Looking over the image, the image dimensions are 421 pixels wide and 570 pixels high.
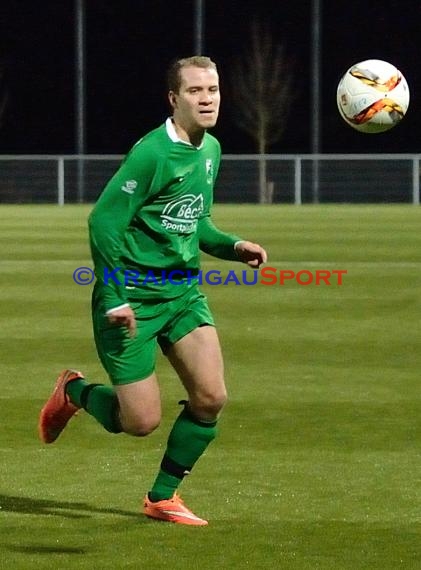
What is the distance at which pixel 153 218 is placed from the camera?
716cm

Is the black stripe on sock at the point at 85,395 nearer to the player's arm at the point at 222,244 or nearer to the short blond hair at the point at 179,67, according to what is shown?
the player's arm at the point at 222,244

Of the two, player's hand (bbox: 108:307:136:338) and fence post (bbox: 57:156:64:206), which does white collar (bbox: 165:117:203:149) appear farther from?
fence post (bbox: 57:156:64:206)

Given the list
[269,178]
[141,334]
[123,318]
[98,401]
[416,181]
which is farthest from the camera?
[269,178]

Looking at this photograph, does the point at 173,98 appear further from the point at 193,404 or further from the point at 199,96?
the point at 193,404

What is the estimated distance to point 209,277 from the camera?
68.0ft

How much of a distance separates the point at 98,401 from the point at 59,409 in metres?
0.48

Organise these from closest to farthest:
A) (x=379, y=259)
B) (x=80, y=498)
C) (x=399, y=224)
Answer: (x=80, y=498)
(x=379, y=259)
(x=399, y=224)

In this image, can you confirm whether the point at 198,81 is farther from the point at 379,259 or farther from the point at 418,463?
the point at 379,259

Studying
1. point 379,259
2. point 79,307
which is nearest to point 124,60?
point 379,259

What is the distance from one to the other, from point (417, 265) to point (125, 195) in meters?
15.2

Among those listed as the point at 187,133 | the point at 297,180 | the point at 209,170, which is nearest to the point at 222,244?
the point at 209,170

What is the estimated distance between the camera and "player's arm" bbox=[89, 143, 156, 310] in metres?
6.89

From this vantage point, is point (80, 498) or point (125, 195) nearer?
point (125, 195)

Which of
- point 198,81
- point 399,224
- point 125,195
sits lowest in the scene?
point 399,224
